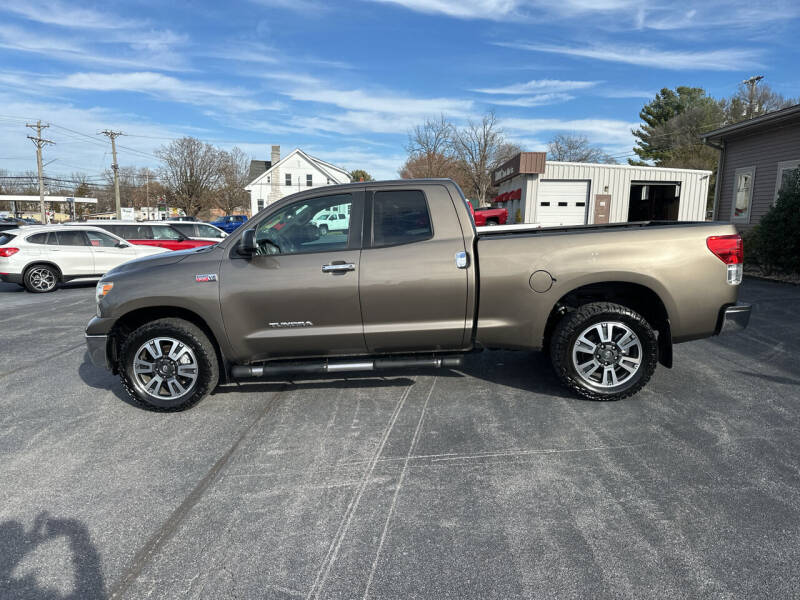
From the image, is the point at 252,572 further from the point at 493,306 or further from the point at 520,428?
the point at 493,306

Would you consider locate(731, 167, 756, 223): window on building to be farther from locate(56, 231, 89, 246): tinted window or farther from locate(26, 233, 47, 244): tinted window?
locate(26, 233, 47, 244): tinted window

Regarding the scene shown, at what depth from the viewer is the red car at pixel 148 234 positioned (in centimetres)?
1500

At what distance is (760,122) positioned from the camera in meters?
15.3

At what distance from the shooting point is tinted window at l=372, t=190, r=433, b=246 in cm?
441

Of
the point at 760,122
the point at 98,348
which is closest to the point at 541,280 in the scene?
the point at 98,348

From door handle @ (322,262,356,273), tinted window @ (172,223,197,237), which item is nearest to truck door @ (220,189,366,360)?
door handle @ (322,262,356,273)

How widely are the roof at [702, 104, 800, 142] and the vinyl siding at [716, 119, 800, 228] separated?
0.29m

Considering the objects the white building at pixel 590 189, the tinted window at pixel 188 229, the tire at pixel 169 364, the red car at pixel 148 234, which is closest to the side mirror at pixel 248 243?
the tire at pixel 169 364

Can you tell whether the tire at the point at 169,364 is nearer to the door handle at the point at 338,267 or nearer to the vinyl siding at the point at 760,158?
the door handle at the point at 338,267

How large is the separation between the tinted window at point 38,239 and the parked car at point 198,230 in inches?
169

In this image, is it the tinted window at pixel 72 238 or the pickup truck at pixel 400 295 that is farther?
the tinted window at pixel 72 238

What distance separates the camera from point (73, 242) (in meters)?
13.4

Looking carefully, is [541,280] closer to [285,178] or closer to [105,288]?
A: [105,288]

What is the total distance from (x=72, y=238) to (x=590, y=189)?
23020 millimetres
